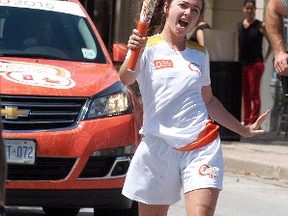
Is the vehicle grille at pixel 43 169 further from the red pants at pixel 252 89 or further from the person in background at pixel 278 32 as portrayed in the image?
the red pants at pixel 252 89

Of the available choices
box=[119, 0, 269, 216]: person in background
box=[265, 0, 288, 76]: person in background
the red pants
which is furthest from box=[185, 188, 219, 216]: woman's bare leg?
the red pants

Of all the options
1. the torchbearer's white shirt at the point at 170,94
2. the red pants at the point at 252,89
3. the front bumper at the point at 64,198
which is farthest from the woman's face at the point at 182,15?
the red pants at the point at 252,89

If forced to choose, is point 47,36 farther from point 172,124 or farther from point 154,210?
point 154,210

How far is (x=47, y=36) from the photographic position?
32.5 ft

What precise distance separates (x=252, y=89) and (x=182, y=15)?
13.1 m

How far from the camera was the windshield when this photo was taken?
9.61 meters

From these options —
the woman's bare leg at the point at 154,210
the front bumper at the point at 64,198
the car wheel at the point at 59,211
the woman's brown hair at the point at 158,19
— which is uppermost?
the woman's brown hair at the point at 158,19

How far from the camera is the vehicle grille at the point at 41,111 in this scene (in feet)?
28.0

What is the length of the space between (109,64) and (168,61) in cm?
327

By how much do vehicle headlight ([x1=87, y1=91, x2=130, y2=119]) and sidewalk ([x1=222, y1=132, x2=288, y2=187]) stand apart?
495 centimetres

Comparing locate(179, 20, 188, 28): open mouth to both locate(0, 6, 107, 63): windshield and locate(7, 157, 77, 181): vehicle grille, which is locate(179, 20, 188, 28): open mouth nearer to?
locate(7, 157, 77, 181): vehicle grille

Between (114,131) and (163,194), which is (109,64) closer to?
(114,131)

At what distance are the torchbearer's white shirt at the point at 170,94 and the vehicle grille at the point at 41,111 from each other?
229cm

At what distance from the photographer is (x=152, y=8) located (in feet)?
19.2
